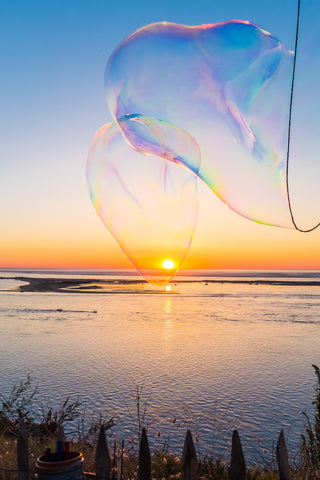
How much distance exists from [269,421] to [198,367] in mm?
3330

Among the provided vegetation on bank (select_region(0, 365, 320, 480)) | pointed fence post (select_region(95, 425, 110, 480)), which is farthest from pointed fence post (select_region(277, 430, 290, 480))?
pointed fence post (select_region(95, 425, 110, 480))

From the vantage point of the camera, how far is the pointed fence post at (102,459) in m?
3.59

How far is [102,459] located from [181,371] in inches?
246

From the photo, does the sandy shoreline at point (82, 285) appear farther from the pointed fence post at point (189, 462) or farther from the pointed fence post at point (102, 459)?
the pointed fence post at point (189, 462)

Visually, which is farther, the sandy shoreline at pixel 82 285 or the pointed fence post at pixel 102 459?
the sandy shoreline at pixel 82 285

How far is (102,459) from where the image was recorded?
11.8 ft

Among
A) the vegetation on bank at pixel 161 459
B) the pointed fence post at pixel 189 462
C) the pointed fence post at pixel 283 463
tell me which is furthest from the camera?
the vegetation on bank at pixel 161 459

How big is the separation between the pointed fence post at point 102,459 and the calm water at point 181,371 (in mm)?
2483

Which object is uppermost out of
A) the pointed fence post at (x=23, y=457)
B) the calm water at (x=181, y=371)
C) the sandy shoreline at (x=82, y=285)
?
the sandy shoreline at (x=82, y=285)

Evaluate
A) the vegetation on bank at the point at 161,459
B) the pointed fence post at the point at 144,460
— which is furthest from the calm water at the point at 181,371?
the pointed fence post at the point at 144,460

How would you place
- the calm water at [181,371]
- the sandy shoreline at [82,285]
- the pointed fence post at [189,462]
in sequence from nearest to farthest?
the pointed fence post at [189,462] < the calm water at [181,371] < the sandy shoreline at [82,285]

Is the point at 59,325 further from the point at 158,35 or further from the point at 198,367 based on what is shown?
the point at 158,35

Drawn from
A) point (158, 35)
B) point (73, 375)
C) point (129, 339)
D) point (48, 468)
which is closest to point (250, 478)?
point (48, 468)

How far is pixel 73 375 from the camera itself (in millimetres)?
9281
